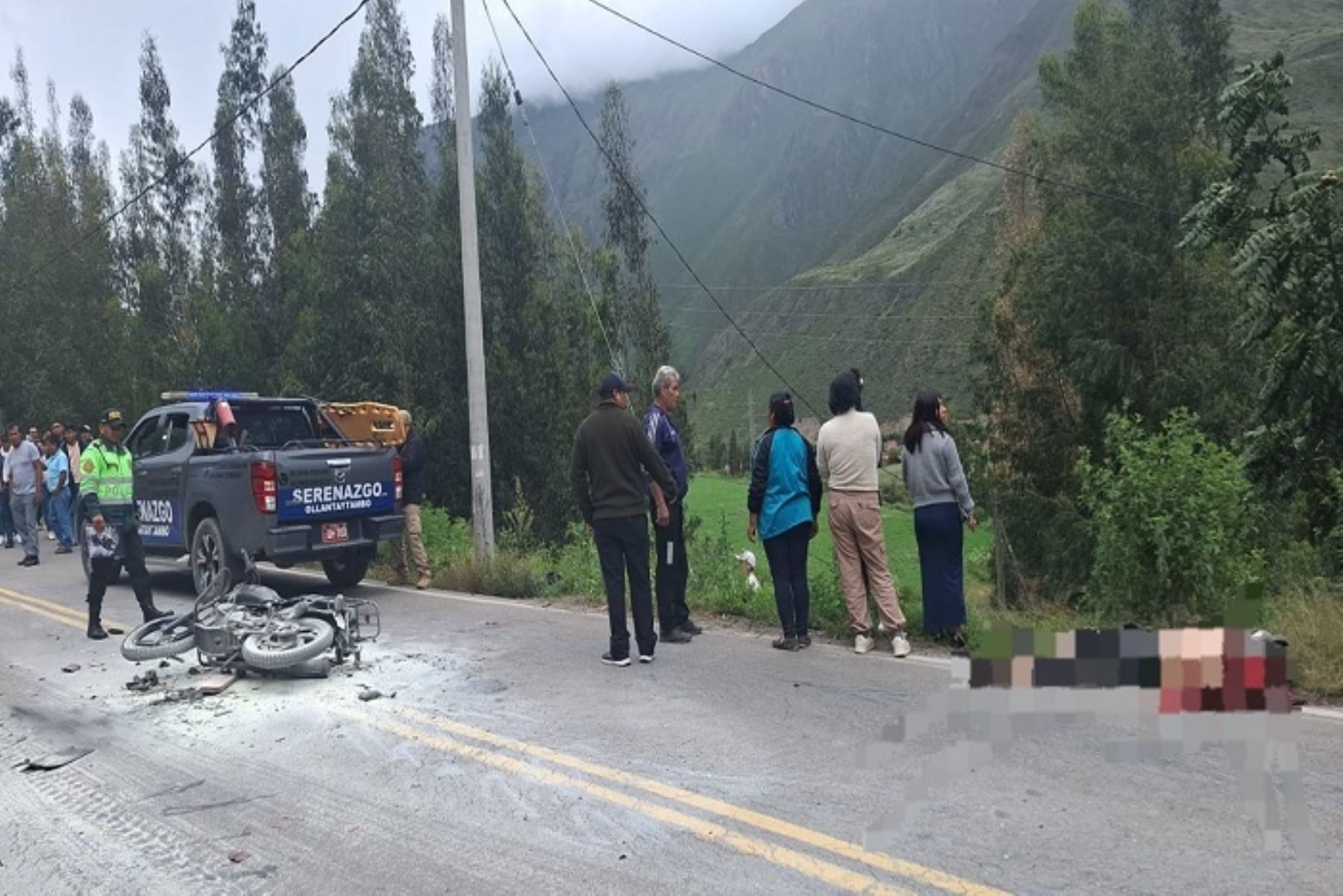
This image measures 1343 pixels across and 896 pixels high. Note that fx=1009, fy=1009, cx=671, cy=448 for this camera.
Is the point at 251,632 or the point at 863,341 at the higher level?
the point at 863,341

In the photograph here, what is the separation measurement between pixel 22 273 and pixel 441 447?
13.8 m

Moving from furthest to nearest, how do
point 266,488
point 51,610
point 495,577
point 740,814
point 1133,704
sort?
point 495,577
point 51,610
point 266,488
point 1133,704
point 740,814

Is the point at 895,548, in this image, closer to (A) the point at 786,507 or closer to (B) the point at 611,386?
(A) the point at 786,507

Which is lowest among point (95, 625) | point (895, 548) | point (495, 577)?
point (895, 548)

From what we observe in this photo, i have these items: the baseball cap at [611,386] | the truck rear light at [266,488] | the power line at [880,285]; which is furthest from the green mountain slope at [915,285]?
the baseball cap at [611,386]

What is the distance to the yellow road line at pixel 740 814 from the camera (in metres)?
3.45

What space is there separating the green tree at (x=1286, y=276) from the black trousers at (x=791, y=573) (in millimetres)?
5088

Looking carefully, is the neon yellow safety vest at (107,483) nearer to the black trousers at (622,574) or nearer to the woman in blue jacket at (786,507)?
the black trousers at (622,574)

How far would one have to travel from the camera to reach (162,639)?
7055mm

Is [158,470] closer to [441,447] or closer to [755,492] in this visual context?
[755,492]

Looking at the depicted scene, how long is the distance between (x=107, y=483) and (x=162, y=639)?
2.48 meters

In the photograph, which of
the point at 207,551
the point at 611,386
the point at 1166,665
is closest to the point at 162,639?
the point at 207,551

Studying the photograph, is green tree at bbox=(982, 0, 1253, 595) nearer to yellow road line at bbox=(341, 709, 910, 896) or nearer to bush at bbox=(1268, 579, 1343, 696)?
bush at bbox=(1268, 579, 1343, 696)

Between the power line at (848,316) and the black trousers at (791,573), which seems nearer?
the black trousers at (791,573)
